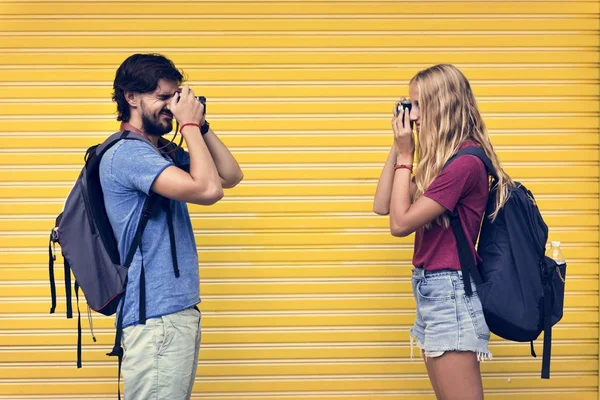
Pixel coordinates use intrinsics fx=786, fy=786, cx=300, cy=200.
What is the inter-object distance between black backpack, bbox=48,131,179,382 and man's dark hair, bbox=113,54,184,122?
0.79ft

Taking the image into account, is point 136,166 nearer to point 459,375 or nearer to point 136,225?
point 136,225

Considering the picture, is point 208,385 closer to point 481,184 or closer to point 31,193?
point 31,193

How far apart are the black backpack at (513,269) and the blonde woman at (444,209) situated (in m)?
0.04

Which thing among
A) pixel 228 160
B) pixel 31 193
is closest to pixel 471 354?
pixel 228 160

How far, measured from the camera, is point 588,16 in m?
5.11

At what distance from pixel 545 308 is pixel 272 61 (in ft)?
7.97

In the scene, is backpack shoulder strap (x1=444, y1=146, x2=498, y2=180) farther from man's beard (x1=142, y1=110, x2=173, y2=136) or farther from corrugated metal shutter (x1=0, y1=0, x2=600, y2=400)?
corrugated metal shutter (x1=0, y1=0, x2=600, y2=400)

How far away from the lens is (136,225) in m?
3.50

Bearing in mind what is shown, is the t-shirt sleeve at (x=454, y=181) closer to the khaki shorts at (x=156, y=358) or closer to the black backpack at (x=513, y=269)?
the black backpack at (x=513, y=269)

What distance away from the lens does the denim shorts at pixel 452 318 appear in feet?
11.4

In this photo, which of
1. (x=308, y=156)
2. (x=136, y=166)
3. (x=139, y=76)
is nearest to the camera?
(x=136, y=166)

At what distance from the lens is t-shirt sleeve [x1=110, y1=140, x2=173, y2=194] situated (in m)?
3.41

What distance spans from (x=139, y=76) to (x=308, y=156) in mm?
1683

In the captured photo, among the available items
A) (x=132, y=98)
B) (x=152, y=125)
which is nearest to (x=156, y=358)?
(x=152, y=125)
